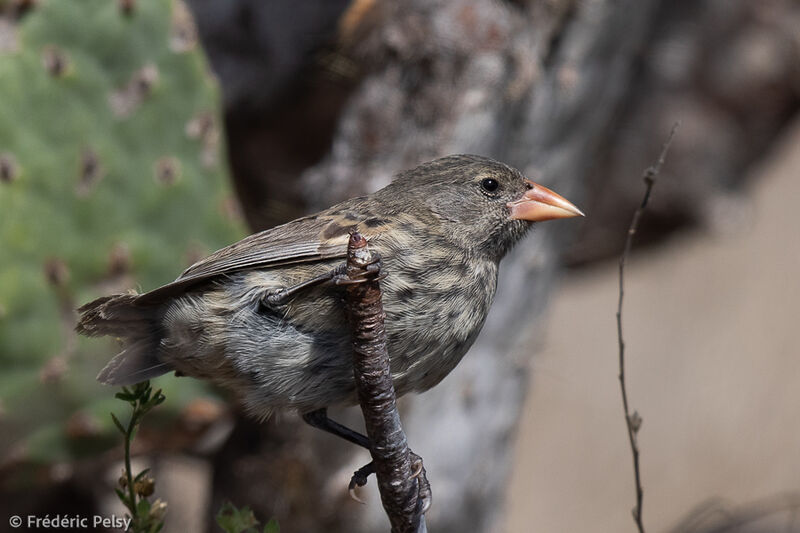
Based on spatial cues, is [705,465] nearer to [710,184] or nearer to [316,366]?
[710,184]

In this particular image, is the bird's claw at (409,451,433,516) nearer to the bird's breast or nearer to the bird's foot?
the bird's foot

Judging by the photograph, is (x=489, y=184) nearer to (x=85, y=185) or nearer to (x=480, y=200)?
(x=480, y=200)

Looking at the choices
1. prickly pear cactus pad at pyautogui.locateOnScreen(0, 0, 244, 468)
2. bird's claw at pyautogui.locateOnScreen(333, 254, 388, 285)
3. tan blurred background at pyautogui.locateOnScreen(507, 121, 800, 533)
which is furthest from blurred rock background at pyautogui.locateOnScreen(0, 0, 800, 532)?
bird's claw at pyautogui.locateOnScreen(333, 254, 388, 285)

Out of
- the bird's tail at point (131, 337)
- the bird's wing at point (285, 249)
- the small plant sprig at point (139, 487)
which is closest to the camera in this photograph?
the small plant sprig at point (139, 487)

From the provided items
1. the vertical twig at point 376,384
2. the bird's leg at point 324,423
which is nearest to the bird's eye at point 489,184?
the bird's leg at point 324,423

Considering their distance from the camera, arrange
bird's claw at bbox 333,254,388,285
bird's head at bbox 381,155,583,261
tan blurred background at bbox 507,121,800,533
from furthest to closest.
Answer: tan blurred background at bbox 507,121,800,533 < bird's head at bbox 381,155,583,261 < bird's claw at bbox 333,254,388,285

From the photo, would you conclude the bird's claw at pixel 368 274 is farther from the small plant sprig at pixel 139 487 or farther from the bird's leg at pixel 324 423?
the bird's leg at pixel 324 423
